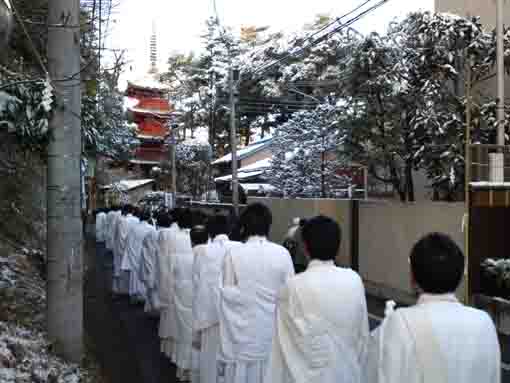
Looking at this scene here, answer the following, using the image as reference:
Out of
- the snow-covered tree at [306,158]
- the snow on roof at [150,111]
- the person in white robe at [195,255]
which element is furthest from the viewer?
the snow on roof at [150,111]

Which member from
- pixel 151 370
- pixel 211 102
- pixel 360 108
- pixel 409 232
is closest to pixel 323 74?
pixel 211 102

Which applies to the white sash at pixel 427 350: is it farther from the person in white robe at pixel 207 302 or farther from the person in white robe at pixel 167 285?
the person in white robe at pixel 167 285

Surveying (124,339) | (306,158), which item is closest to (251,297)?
(124,339)

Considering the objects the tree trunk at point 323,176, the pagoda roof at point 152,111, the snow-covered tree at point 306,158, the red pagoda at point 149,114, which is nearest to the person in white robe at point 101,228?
the snow-covered tree at point 306,158

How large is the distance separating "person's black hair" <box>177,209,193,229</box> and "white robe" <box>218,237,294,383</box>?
10.9 feet

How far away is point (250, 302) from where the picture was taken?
16.8 feet

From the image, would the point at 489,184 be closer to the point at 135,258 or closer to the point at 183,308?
the point at 183,308

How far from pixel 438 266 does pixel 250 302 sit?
250cm

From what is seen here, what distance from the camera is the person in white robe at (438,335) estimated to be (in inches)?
110

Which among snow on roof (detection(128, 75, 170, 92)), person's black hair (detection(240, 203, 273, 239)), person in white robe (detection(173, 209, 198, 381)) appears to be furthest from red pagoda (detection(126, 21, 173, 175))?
person's black hair (detection(240, 203, 273, 239))

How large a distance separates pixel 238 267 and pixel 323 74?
92.0 ft

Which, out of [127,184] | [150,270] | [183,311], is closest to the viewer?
[183,311]

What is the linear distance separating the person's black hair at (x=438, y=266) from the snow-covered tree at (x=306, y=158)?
15130 mm

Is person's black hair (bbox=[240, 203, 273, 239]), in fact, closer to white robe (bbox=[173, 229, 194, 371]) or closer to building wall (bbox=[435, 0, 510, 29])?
white robe (bbox=[173, 229, 194, 371])
